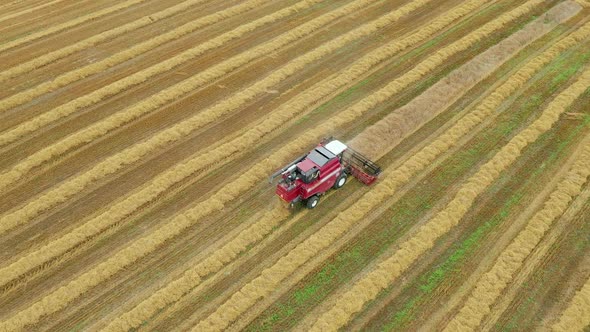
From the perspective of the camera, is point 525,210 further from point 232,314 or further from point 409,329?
point 232,314

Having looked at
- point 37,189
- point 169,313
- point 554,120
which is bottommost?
point 554,120

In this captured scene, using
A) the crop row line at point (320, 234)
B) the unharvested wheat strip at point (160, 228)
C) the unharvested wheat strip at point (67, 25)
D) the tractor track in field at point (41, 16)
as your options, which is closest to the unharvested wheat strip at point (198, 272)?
the crop row line at point (320, 234)

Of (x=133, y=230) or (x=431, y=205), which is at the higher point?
(x=133, y=230)

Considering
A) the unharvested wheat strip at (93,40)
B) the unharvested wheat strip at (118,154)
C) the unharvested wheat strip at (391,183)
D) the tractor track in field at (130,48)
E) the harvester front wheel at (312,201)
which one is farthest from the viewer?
the unharvested wheat strip at (93,40)

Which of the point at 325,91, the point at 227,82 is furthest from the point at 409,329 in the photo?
the point at 227,82

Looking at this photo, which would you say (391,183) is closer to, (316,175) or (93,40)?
(316,175)

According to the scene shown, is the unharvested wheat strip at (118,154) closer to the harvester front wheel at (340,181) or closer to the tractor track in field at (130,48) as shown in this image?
the tractor track in field at (130,48)

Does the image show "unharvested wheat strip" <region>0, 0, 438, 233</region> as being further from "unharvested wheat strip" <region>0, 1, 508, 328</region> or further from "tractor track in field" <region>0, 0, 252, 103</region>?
"tractor track in field" <region>0, 0, 252, 103</region>

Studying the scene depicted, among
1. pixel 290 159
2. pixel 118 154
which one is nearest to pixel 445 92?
pixel 290 159
